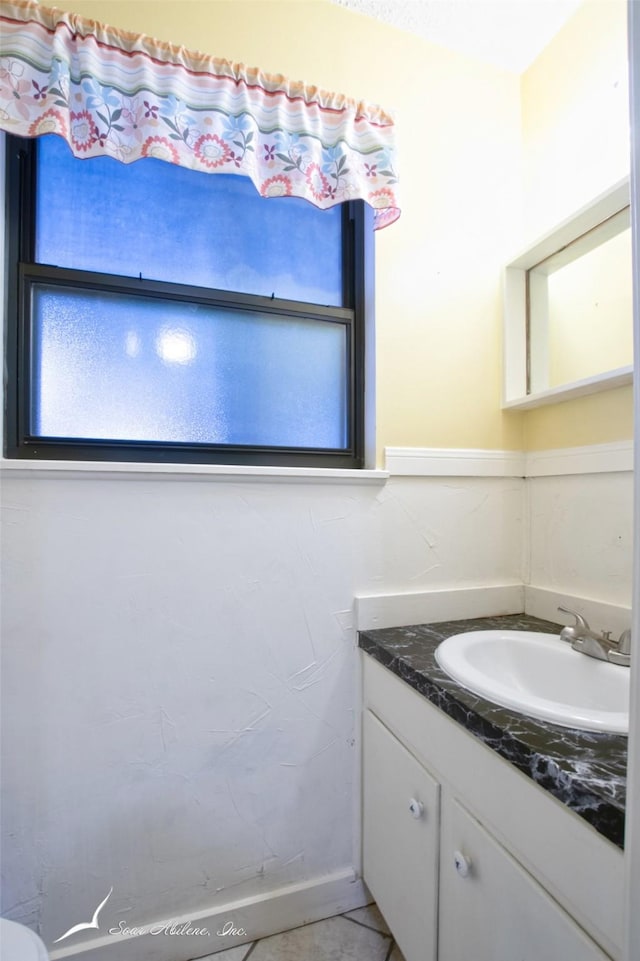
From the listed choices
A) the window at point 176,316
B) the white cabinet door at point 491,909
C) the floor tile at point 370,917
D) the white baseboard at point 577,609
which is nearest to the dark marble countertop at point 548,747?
the white cabinet door at point 491,909

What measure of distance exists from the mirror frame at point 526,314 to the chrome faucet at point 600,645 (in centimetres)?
60

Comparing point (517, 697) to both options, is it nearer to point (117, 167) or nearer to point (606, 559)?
point (606, 559)

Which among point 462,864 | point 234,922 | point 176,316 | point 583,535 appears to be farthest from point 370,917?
point 176,316

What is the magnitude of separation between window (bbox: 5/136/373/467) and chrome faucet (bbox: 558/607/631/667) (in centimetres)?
71

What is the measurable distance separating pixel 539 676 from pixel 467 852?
1.46ft

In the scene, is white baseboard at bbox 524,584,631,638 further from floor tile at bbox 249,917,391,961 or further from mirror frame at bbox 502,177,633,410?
floor tile at bbox 249,917,391,961

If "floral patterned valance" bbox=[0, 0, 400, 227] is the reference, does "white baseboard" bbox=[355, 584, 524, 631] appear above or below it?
below

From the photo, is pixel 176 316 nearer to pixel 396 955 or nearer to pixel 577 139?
pixel 577 139

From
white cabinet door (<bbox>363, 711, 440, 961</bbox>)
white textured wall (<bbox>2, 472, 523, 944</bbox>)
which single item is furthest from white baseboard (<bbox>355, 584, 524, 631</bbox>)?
white cabinet door (<bbox>363, 711, 440, 961</bbox>)

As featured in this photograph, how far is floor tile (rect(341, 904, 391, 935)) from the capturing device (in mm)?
1158

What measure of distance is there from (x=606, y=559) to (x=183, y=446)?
3.83 ft

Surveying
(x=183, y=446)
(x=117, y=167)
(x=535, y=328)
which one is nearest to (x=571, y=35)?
(x=535, y=328)

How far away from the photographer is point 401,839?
39.2 inches

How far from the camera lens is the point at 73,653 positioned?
1013 millimetres
